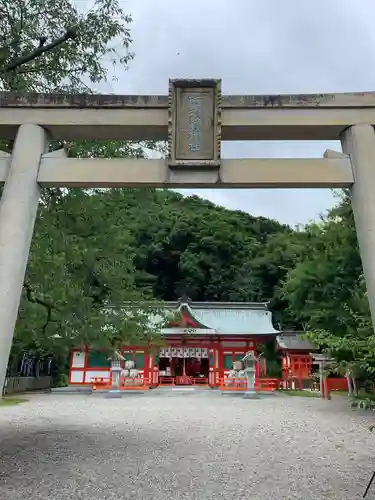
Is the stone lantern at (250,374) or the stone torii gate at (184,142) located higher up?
the stone torii gate at (184,142)

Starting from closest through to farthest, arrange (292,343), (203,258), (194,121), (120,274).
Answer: (194,121) → (120,274) → (292,343) → (203,258)

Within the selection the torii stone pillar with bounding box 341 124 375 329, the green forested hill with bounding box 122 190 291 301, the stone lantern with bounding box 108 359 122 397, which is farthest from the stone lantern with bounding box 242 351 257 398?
the green forested hill with bounding box 122 190 291 301

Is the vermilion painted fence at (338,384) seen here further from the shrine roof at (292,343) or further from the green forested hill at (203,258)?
the green forested hill at (203,258)

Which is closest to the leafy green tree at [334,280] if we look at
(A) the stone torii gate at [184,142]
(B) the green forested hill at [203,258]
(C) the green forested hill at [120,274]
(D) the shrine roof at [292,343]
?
(C) the green forested hill at [120,274]

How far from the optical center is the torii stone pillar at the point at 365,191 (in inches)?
156

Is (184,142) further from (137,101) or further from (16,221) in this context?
(16,221)

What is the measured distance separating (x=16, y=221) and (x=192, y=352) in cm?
2058

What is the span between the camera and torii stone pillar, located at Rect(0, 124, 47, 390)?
395 centimetres

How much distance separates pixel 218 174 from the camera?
433cm

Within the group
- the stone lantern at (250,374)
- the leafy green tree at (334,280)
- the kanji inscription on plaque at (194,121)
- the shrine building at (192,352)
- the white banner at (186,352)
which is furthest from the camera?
the white banner at (186,352)

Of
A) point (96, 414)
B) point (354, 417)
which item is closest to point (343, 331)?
point (354, 417)

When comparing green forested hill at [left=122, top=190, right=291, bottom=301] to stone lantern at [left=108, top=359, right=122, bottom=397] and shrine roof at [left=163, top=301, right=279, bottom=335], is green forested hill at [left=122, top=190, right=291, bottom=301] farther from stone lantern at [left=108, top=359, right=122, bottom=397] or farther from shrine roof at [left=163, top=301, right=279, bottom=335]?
stone lantern at [left=108, top=359, right=122, bottom=397]

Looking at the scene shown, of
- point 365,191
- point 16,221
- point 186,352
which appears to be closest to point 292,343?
point 186,352

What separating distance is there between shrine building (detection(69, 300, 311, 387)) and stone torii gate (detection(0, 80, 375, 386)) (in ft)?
56.3
